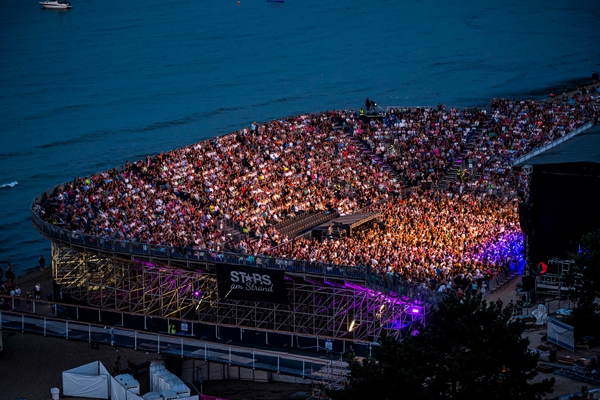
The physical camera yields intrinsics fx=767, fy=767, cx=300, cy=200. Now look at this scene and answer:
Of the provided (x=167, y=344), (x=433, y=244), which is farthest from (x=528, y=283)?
(x=167, y=344)

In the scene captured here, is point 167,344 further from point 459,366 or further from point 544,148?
point 544,148

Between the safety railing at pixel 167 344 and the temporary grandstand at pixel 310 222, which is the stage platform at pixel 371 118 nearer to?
the temporary grandstand at pixel 310 222

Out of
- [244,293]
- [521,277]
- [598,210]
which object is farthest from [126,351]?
[598,210]

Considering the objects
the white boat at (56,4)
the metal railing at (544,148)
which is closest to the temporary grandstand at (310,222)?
the metal railing at (544,148)

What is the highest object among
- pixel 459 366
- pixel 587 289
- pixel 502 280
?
pixel 459 366

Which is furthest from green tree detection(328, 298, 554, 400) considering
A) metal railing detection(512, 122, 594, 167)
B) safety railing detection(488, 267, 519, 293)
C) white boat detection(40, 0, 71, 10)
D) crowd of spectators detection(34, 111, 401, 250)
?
white boat detection(40, 0, 71, 10)

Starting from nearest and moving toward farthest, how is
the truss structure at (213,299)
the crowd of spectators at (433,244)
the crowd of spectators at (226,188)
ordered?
the truss structure at (213,299)
the crowd of spectators at (433,244)
the crowd of spectators at (226,188)
